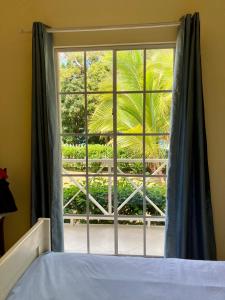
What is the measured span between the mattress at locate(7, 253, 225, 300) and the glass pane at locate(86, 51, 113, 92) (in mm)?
1444

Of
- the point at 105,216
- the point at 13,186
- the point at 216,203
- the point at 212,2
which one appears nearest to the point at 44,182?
the point at 13,186

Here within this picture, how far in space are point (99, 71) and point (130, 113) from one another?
45 cm

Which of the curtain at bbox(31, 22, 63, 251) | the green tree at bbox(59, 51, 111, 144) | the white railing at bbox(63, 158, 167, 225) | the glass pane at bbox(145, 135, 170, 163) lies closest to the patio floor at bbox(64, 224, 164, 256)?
the white railing at bbox(63, 158, 167, 225)

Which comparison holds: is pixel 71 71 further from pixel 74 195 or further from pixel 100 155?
pixel 74 195

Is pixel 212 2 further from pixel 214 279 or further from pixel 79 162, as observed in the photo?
pixel 214 279

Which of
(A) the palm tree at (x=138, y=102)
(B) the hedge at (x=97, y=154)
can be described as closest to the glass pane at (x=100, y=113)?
(A) the palm tree at (x=138, y=102)

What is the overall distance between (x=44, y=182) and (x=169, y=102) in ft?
4.05

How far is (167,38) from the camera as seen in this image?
2.47 metres

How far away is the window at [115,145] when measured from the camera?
2.62 m

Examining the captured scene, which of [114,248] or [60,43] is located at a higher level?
[60,43]

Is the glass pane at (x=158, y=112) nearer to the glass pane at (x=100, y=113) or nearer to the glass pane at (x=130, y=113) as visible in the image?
the glass pane at (x=130, y=113)

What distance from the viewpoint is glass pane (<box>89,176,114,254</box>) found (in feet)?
9.29

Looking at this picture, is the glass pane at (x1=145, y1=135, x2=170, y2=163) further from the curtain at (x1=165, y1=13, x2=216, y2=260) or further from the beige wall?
the beige wall

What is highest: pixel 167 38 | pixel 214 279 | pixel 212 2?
pixel 212 2
